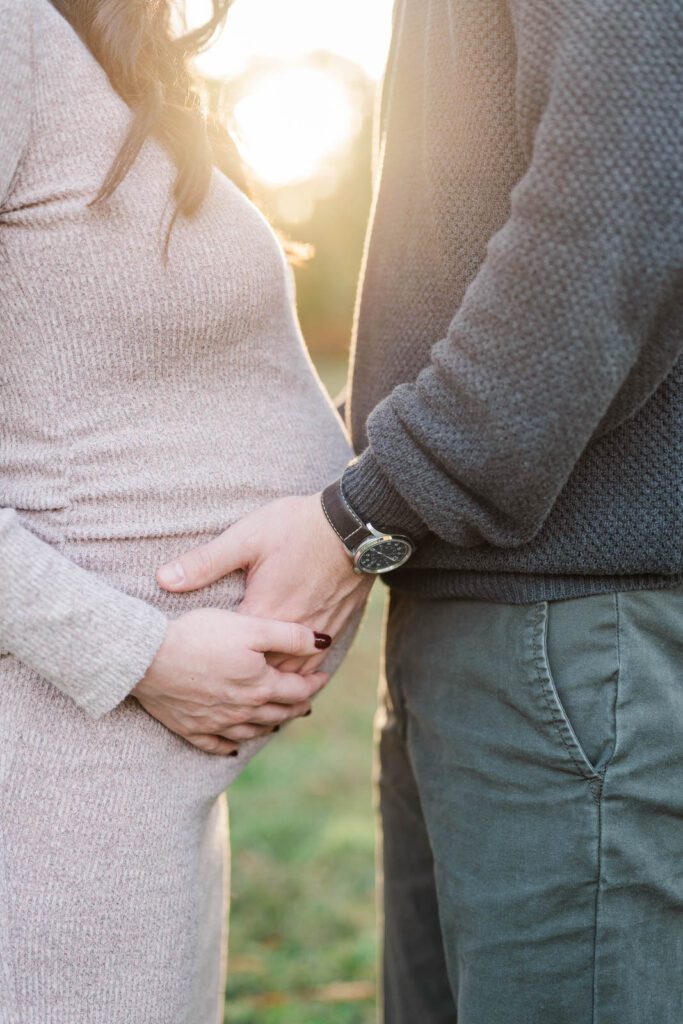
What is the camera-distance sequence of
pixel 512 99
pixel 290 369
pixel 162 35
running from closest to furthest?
pixel 512 99
pixel 162 35
pixel 290 369

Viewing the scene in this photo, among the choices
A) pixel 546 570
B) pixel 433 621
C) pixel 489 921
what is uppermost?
pixel 546 570

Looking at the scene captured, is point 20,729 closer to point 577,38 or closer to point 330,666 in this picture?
point 330,666

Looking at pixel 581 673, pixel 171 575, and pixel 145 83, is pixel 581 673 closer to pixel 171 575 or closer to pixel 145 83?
pixel 171 575

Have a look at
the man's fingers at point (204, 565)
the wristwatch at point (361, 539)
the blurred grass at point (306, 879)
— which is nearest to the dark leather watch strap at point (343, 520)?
the wristwatch at point (361, 539)

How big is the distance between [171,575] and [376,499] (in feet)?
0.97

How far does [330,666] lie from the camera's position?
1.49 m

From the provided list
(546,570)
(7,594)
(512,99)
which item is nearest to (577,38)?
(512,99)

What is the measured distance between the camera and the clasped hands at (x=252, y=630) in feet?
4.10

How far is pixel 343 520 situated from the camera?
4.25ft

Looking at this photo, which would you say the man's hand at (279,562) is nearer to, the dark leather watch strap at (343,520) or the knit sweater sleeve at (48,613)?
the dark leather watch strap at (343,520)

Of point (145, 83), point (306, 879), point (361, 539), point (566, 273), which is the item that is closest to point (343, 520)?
point (361, 539)

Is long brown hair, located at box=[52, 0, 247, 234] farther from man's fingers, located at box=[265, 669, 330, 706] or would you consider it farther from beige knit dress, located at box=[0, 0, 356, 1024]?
man's fingers, located at box=[265, 669, 330, 706]

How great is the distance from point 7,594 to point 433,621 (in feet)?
2.01

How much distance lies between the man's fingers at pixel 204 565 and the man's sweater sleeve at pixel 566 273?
300 millimetres
